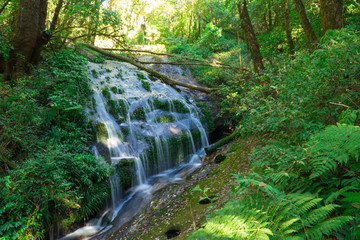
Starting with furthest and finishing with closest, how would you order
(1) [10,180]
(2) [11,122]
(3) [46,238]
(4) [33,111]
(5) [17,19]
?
(5) [17,19]
(4) [33,111]
(2) [11,122]
(3) [46,238]
(1) [10,180]

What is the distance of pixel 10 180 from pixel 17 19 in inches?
224

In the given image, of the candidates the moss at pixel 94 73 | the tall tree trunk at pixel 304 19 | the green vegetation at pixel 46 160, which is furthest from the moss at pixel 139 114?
the tall tree trunk at pixel 304 19

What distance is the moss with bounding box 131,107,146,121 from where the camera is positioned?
9281mm

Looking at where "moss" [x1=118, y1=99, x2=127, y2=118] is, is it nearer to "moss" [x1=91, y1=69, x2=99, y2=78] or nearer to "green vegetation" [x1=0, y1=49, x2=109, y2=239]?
"green vegetation" [x1=0, y1=49, x2=109, y2=239]

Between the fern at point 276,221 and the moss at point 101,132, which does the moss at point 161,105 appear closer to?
the moss at point 101,132

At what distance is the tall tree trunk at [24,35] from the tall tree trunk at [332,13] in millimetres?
8669

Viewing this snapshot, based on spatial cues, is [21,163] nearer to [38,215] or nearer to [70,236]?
[38,215]

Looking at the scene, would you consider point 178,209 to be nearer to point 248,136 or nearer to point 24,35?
point 248,136

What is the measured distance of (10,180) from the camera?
4.07 metres

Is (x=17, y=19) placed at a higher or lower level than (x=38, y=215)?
higher

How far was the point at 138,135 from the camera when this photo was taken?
28.3ft

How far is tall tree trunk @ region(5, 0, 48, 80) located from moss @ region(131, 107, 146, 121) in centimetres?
412

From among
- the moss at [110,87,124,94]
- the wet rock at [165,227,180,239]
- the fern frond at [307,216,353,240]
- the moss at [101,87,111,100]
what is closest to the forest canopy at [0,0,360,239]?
the fern frond at [307,216,353,240]

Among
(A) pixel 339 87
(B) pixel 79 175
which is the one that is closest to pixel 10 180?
(B) pixel 79 175
